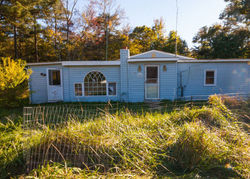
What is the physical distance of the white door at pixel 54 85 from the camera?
9562 mm

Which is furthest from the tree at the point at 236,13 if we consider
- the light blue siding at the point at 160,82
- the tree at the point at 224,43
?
the light blue siding at the point at 160,82

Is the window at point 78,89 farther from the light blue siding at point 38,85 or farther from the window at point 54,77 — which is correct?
the light blue siding at point 38,85

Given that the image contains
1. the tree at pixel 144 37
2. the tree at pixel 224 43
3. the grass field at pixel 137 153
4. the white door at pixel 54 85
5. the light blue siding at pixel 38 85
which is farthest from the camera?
the tree at pixel 144 37

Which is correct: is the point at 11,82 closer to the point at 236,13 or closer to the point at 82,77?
the point at 82,77

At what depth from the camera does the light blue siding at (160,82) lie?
9102 mm

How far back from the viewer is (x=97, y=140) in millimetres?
2918

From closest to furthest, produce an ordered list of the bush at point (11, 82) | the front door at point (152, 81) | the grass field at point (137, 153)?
the grass field at point (137, 153)
the bush at point (11, 82)
the front door at point (152, 81)

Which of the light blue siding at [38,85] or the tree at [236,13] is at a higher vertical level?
the tree at [236,13]

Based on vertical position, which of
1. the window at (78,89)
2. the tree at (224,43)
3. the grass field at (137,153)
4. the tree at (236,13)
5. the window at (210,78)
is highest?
the tree at (236,13)

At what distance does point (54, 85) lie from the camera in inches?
379

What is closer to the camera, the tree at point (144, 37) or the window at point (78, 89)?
the window at point (78, 89)

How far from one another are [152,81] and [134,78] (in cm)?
104

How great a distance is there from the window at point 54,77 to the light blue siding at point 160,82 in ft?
13.8

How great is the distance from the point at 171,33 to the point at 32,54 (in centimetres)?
1848
